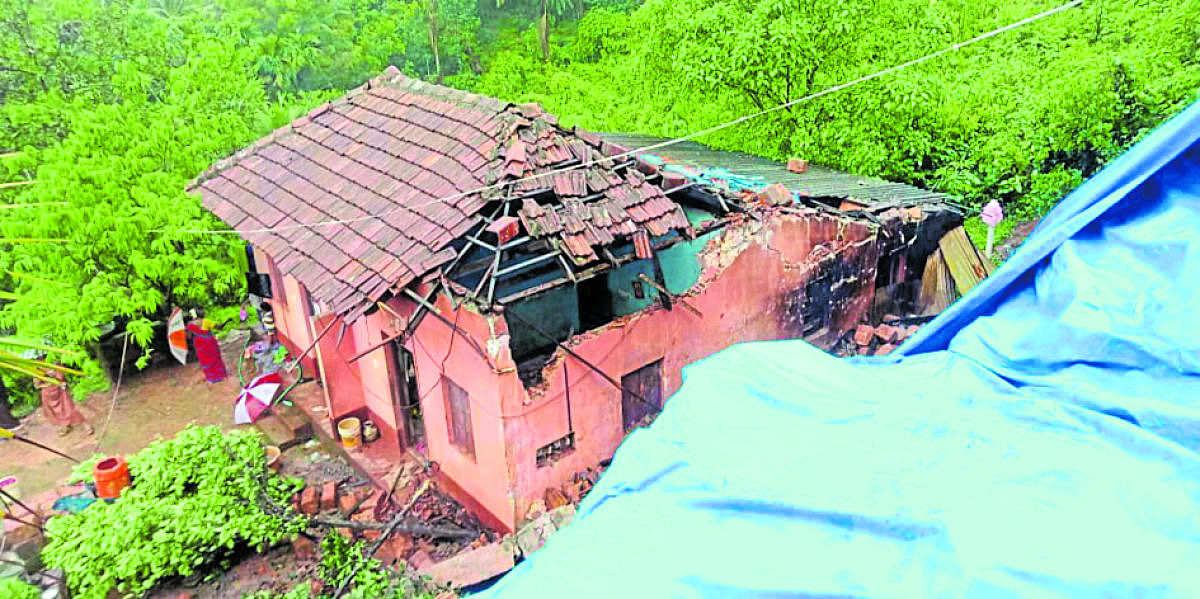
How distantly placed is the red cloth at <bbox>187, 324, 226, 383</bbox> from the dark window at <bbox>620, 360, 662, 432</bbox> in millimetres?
8796

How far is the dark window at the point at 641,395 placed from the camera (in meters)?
9.80

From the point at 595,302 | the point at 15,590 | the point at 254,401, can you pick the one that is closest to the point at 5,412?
the point at 254,401

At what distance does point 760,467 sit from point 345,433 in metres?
9.74

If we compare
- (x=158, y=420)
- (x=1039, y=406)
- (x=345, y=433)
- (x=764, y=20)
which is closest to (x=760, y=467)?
(x=1039, y=406)

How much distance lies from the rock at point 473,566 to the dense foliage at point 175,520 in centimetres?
211

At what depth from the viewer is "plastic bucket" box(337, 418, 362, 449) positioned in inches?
454

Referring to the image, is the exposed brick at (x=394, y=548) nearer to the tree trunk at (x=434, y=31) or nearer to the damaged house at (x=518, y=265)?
the damaged house at (x=518, y=265)

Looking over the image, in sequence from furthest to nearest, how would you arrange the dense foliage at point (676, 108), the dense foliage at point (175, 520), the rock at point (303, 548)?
the dense foliage at point (676, 108) → the rock at point (303, 548) → the dense foliage at point (175, 520)

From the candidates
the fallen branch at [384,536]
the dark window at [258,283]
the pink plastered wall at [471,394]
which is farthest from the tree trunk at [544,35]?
the fallen branch at [384,536]

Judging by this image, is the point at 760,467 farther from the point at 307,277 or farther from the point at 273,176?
the point at 273,176

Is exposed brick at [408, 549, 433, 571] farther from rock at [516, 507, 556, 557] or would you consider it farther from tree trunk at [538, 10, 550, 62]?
tree trunk at [538, 10, 550, 62]

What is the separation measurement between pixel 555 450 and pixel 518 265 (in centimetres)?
261

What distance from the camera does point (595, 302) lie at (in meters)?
10.1

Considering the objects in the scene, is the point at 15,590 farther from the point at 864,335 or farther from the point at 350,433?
the point at 864,335
